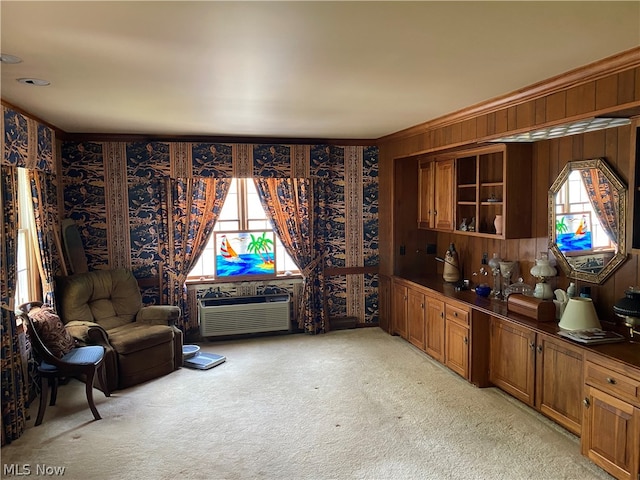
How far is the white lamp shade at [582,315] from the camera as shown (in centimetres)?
327

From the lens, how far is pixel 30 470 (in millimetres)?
2971

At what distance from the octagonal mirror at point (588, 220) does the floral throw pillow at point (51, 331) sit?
4.10 metres

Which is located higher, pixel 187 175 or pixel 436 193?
pixel 187 175

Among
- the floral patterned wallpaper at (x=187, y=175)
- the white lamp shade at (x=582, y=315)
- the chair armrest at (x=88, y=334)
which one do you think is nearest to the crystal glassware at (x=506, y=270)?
the white lamp shade at (x=582, y=315)

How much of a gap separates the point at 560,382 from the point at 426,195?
2.69 m

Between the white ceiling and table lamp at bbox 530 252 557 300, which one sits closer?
the white ceiling

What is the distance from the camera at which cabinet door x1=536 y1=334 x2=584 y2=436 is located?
10.6ft

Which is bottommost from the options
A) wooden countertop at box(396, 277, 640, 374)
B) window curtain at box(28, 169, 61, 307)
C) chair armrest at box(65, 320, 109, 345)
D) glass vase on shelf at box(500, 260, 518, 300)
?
chair armrest at box(65, 320, 109, 345)

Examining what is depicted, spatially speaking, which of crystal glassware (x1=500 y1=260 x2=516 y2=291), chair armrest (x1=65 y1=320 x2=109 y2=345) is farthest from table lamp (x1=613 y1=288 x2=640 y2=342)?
chair armrest (x1=65 y1=320 x2=109 y2=345)

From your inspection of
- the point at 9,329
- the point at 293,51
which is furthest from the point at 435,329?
the point at 9,329

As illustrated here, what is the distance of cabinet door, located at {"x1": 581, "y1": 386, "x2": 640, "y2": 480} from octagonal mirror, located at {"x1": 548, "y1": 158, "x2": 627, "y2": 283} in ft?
3.37

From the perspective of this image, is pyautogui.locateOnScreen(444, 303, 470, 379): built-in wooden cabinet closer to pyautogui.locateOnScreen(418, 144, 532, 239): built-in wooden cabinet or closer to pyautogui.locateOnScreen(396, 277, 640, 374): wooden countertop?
pyautogui.locateOnScreen(396, 277, 640, 374): wooden countertop

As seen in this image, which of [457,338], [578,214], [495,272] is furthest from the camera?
[495,272]

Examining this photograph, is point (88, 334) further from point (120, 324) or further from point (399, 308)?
point (399, 308)
